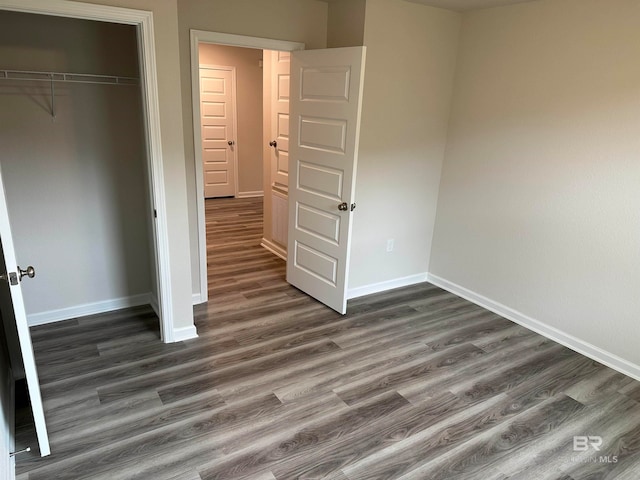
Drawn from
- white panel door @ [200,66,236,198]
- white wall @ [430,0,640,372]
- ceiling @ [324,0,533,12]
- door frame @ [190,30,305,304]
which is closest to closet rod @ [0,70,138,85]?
door frame @ [190,30,305,304]

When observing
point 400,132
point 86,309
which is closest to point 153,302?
point 86,309

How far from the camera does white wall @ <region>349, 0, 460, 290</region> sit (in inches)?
138

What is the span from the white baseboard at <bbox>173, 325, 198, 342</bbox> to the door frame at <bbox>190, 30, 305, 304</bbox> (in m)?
0.57

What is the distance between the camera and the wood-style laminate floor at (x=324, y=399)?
2.15m

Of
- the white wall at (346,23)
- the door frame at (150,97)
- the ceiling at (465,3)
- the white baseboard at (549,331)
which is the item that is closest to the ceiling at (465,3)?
the ceiling at (465,3)

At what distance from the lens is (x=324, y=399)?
2.60 m

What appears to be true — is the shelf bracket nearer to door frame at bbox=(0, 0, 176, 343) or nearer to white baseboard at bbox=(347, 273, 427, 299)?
door frame at bbox=(0, 0, 176, 343)

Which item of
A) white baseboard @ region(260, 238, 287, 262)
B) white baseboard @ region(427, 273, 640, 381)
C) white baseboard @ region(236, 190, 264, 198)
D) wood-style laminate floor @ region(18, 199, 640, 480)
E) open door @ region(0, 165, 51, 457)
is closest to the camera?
open door @ region(0, 165, 51, 457)

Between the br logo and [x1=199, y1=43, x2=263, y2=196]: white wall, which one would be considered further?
[x1=199, y1=43, x2=263, y2=196]: white wall

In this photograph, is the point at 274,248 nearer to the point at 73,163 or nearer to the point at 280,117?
the point at 280,117

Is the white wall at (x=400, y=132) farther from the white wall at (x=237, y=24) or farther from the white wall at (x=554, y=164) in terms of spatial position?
the white wall at (x=237, y=24)

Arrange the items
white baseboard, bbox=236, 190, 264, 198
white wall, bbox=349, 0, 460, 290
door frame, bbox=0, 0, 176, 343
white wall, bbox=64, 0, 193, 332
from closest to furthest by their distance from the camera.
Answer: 1. door frame, bbox=0, 0, 176, 343
2. white wall, bbox=64, 0, 193, 332
3. white wall, bbox=349, 0, 460, 290
4. white baseboard, bbox=236, 190, 264, 198

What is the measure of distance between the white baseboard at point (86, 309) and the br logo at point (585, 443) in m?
3.19

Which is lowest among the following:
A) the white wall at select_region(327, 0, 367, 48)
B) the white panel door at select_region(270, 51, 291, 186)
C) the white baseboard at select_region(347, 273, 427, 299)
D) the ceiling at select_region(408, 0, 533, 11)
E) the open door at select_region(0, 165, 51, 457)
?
the white baseboard at select_region(347, 273, 427, 299)
